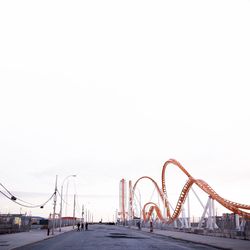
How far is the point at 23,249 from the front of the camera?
21.8 meters

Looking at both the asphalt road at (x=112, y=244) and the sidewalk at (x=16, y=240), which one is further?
the sidewalk at (x=16, y=240)

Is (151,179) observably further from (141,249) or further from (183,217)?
(141,249)


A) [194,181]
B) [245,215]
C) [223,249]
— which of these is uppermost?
[194,181]

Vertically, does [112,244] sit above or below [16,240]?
below

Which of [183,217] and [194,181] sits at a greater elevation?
[194,181]

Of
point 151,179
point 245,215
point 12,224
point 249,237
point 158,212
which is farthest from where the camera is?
point 158,212

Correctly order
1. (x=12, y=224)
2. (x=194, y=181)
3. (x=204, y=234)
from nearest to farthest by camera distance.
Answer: (x=204, y=234)
(x=12, y=224)
(x=194, y=181)

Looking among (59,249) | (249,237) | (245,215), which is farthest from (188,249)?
(245,215)

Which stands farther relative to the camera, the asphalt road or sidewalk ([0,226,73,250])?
sidewalk ([0,226,73,250])

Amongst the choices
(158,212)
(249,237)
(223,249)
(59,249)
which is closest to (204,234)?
(249,237)

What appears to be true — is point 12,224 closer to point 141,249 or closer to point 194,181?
point 194,181

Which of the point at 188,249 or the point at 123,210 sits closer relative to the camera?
the point at 188,249

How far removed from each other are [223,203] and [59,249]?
30012 mm

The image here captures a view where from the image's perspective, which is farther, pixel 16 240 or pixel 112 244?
pixel 16 240
